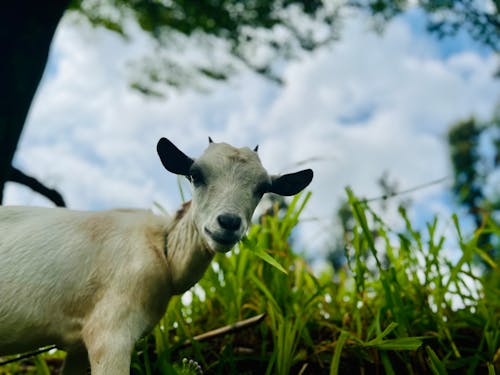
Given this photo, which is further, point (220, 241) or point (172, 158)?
point (172, 158)

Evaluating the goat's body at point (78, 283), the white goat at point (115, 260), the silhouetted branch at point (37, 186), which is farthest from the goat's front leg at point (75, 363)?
the silhouetted branch at point (37, 186)

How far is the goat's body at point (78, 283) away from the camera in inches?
58.6

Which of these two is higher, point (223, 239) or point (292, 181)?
point (292, 181)

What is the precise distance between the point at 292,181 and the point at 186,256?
18.3 inches

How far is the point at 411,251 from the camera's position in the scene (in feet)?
8.58

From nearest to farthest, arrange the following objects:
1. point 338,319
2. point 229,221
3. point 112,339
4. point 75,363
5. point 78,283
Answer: point 229,221, point 112,339, point 78,283, point 75,363, point 338,319

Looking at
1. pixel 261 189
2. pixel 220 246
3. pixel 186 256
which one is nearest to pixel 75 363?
pixel 186 256

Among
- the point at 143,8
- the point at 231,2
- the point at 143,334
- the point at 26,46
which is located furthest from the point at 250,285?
the point at 143,8

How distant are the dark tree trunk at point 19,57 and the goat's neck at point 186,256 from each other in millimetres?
1580

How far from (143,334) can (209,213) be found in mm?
501

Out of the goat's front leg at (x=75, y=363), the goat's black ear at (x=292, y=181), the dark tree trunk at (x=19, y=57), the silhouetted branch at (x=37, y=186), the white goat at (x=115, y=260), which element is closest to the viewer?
the white goat at (x=115, y=260)

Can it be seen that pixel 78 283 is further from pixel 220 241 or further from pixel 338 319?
pixel 338 319

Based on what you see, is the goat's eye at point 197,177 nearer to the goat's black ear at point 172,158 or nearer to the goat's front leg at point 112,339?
the goat's black ear at point 172,158

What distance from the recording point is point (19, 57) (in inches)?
108
